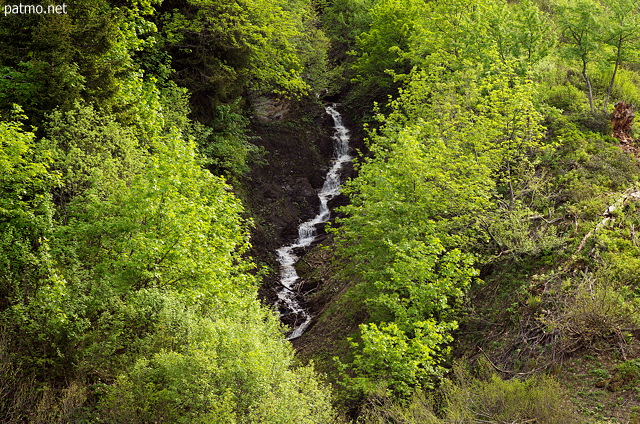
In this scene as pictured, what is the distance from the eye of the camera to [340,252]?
14711 mm

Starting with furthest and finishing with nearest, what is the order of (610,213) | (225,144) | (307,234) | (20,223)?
(307,234), (225,144), (610,213), (20,223)

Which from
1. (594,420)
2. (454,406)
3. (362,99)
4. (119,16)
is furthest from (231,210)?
(362,99)

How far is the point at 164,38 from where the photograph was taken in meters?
19.4

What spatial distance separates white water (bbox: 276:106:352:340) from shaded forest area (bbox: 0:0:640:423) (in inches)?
35.3

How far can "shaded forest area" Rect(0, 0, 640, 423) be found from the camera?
8.12m

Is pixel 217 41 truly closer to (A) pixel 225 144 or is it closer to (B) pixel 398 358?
(A) pixel 225 144

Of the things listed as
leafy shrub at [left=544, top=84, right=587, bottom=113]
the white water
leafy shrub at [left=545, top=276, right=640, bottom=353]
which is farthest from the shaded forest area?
the white water

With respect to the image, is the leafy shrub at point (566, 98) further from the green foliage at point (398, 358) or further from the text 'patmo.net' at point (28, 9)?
the text 'patmo.net' at point (28, 9)

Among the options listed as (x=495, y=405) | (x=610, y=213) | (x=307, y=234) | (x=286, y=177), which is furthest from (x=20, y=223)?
(x=286, y=177)

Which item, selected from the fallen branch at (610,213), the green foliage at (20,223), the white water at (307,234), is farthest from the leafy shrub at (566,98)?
the green foliage at (20,223)

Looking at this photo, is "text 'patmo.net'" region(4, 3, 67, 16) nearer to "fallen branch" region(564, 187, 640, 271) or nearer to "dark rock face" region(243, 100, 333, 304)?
"dark rock face" region(243, 100, 333, 304)

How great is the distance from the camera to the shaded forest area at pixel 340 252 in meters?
8.12

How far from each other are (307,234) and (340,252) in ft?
34.8

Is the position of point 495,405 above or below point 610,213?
below
